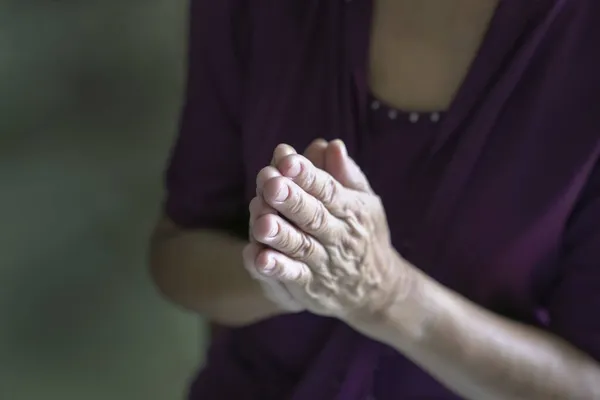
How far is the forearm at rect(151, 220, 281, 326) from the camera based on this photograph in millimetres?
876

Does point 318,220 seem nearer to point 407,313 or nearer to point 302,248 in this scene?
point 302,248

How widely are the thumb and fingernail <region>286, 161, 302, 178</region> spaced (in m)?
0.07

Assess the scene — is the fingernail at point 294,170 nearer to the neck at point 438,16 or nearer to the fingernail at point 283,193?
the fingernail at point 283,193

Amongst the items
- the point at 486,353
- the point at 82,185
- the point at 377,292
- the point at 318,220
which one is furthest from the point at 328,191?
the point at 82,185

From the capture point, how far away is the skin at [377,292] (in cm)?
60

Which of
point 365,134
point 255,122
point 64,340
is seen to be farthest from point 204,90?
point 64,340

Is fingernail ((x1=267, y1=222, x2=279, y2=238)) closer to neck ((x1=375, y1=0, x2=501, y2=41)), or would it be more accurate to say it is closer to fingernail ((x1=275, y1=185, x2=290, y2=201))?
fingernail ((x1=275, y1=185, x2=290, y2=201))

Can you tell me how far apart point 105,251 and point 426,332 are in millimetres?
515

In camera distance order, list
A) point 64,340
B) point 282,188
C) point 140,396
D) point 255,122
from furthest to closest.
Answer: point 140,396 < point 64,340 < point 255,122 < point 282,188

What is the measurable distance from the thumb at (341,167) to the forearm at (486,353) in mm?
139

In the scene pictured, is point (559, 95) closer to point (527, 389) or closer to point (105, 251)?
point (527, 389)

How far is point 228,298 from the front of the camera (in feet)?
2.93

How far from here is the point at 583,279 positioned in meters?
0.75

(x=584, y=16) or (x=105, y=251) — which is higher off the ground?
(x=584, y=16)
